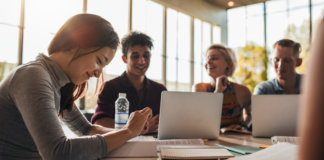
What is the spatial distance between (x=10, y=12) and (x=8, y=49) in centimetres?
67

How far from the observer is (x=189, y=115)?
142cm

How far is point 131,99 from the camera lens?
2.21m

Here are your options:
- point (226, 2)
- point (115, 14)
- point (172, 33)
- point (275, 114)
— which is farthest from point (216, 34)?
point (275, 114)

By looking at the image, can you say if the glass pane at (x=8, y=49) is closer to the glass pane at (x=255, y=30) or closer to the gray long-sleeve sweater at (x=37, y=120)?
the gray long-sleeve sweater at (x=37, y=120)

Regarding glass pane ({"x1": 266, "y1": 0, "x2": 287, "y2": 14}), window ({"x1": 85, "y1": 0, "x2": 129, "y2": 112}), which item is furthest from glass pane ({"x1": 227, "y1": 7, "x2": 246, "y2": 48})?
window ({"x1": 85, "y1": 0, "x2": 129, "y2": 112})

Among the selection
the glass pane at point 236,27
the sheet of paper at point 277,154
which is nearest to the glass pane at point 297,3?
the glass pane at point 236,27

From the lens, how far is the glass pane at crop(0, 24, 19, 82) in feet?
15.3

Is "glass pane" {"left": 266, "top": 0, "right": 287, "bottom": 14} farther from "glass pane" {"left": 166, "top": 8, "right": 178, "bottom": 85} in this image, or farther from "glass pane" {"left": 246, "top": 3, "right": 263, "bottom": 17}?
"glass pane" {"left": 166, "top": 8, "right": 178, "bottom": 85}

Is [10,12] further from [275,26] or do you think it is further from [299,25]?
[299,25]

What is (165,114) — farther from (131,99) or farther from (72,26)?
(131,99)

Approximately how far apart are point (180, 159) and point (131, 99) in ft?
4.57

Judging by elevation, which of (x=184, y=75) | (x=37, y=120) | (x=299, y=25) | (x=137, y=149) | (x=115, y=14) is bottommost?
(x=137, y=149)

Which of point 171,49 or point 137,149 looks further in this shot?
point 171,49

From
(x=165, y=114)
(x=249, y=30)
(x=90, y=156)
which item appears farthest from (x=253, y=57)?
(x=90, y=156)
